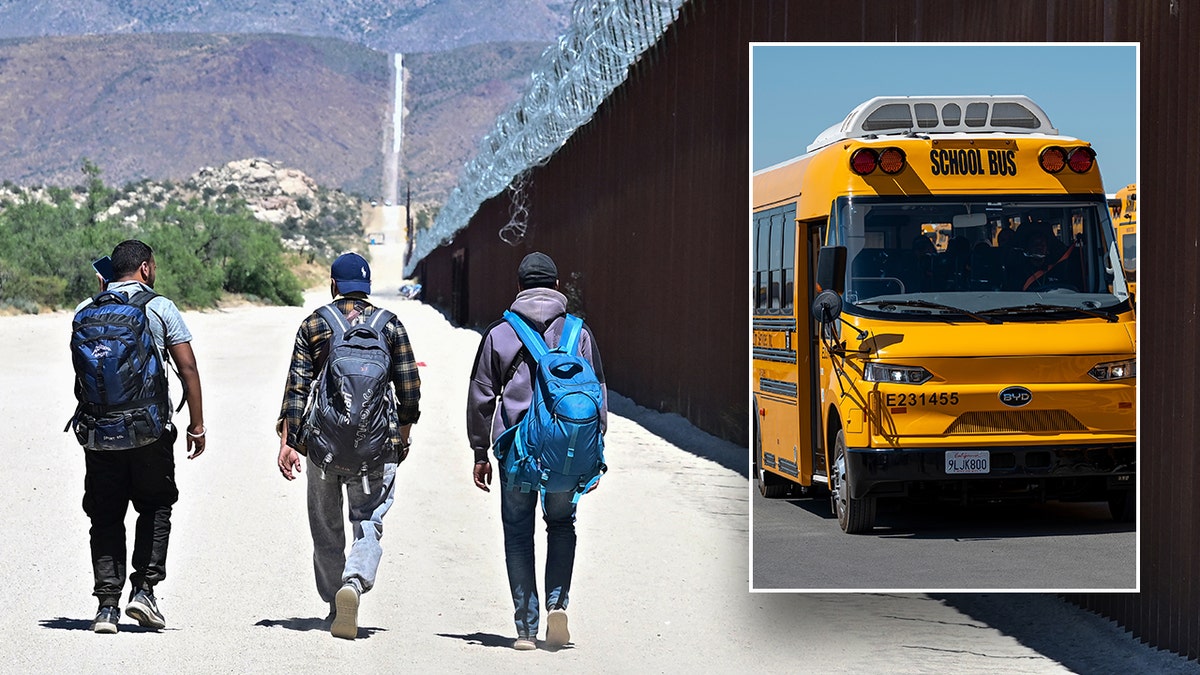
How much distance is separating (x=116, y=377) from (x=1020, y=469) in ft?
11.9

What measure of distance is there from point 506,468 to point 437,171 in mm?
169929

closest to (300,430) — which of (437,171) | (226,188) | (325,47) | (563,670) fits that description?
(563,670)

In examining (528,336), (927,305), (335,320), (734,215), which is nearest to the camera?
(927,305)

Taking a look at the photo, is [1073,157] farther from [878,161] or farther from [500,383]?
[500,383]

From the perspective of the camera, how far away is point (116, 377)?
6.91m

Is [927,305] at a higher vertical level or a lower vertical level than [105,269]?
lower

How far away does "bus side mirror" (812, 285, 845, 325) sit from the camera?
5.95 meters

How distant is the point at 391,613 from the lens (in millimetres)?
7469

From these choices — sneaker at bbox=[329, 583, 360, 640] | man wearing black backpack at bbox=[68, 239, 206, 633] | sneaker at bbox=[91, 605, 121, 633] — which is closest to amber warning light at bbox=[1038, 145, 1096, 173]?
sneaker at bbox=[329, 583, 360, 640]

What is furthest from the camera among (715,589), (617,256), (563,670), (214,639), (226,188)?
(226,188)

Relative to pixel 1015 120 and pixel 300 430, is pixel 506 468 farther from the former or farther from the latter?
pixel 1015 120

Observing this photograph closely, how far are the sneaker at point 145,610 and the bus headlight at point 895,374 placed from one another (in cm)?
315

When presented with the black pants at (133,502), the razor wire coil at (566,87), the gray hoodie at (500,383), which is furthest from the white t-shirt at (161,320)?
the razor wire coil at (566,87)

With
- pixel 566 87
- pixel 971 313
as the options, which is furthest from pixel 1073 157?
pixel 566 87
